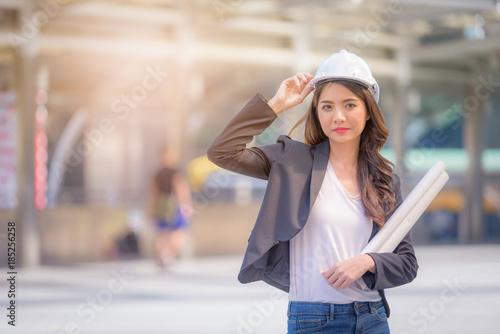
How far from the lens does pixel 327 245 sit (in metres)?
2.56

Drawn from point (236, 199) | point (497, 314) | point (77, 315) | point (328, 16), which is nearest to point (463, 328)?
point (497, 314)

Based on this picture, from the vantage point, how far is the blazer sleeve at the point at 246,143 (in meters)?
2.62

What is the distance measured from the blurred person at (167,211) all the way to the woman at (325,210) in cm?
928

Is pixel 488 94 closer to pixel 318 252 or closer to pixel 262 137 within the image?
pixel 262 137

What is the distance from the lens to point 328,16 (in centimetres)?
1471

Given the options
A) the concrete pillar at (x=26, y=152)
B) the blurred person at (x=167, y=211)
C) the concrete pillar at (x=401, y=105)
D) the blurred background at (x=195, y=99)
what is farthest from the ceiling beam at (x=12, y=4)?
the concrete pillar at (x=401, y=105)

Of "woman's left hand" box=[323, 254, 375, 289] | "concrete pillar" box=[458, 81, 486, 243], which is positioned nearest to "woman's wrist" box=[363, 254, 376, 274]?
"woman's left hand" box=[323, 254, 375, 289]

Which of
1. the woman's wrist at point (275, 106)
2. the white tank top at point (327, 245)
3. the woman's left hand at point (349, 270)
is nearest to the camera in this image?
the woman's left hand at point (349, 270)

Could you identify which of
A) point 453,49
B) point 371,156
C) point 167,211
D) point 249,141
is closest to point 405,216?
point 371,156

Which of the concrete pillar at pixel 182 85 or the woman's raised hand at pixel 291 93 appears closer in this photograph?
the woman's raised hand at pixel 291 93

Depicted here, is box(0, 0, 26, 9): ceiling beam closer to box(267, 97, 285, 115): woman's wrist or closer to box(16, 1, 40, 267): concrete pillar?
box(16, 1, 40, 267): concrete pillar

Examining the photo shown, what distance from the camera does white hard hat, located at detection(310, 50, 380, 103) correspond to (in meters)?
2.58

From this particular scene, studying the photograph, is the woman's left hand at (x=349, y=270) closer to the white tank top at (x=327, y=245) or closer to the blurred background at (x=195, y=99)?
the white tank top at (x=327, y=245)

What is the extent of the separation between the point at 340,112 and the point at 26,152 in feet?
34.8
